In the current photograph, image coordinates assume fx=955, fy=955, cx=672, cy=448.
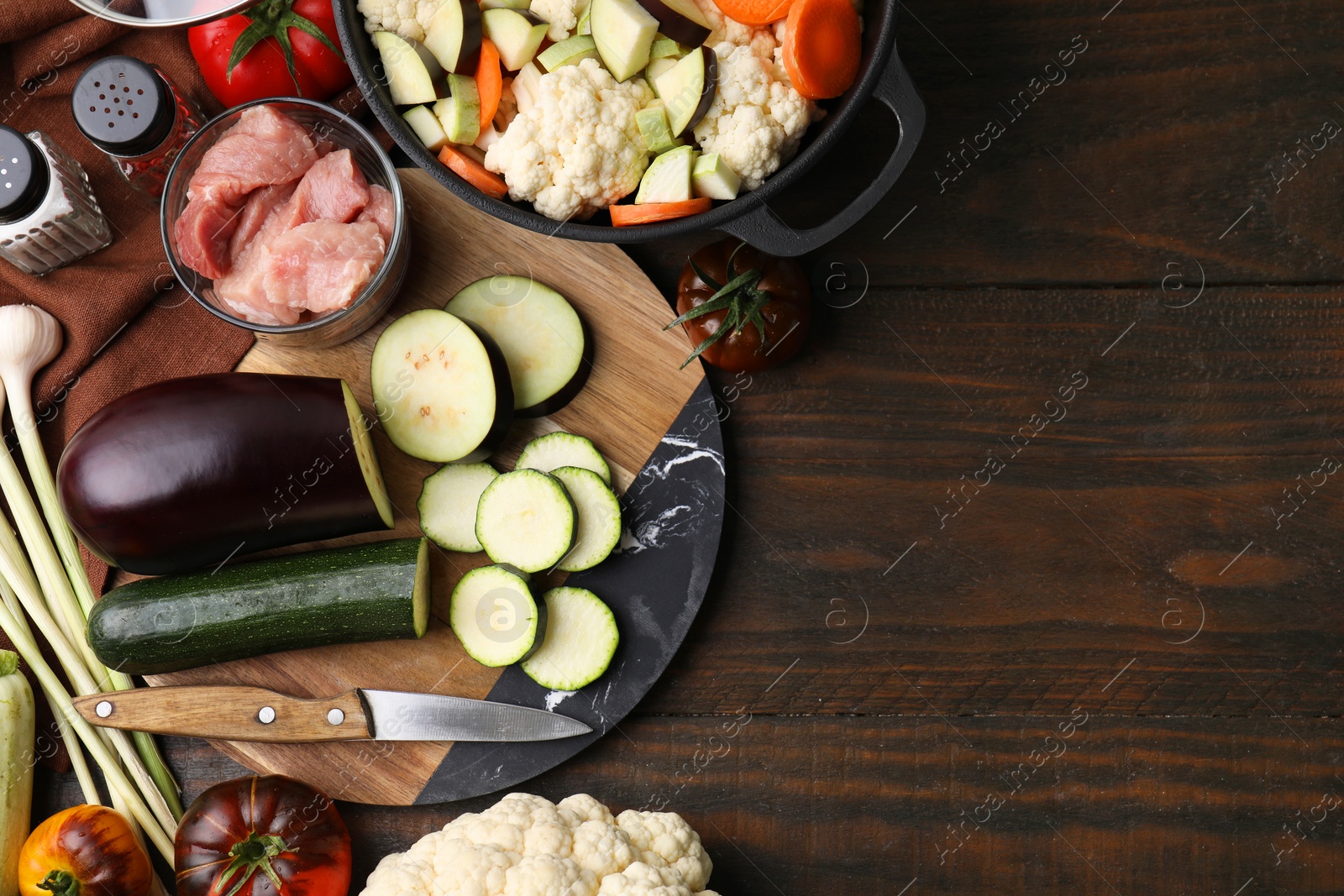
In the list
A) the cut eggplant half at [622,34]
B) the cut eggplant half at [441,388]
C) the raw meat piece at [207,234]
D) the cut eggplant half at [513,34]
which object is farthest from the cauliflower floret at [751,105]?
the raw meat piece at [207,234]

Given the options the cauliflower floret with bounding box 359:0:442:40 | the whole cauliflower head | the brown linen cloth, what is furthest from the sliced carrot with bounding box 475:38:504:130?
the whole cauliflower head

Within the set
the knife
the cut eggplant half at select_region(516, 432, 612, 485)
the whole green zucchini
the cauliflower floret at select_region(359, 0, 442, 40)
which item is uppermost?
the cauliflower floret at select_region(359, 0, 442, 40)

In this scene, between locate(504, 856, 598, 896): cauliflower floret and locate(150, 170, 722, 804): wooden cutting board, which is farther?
locate(150, 170, 722, 804): wooden cutting board

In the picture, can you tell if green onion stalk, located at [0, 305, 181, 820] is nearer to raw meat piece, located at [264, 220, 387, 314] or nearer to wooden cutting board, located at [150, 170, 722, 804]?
wooden cutting board, located at [150, 170, 722, 804]

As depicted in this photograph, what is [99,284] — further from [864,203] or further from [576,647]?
[864,203]

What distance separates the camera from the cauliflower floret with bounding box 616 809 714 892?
5.80 ft

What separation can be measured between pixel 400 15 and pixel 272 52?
44 cm

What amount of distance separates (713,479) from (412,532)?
636 millimetres

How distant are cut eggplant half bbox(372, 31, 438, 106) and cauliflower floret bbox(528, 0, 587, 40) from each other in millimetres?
226

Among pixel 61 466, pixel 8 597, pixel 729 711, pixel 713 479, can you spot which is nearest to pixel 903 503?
pixel 713 479

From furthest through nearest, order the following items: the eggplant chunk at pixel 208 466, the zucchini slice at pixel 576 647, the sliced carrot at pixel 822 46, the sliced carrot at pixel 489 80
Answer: the zucchini slice at pixel 576 647, the eggplant chunk at pixel 208 466, the sliced carrot at pixel 489 80, the sliced carrot at pixel 822 46

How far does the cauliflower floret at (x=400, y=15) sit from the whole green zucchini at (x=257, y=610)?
0.96 meters

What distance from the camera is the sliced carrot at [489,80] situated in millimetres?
1668

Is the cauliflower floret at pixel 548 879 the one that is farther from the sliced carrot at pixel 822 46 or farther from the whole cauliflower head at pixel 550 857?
the sliced carrot at pixel 822 46
